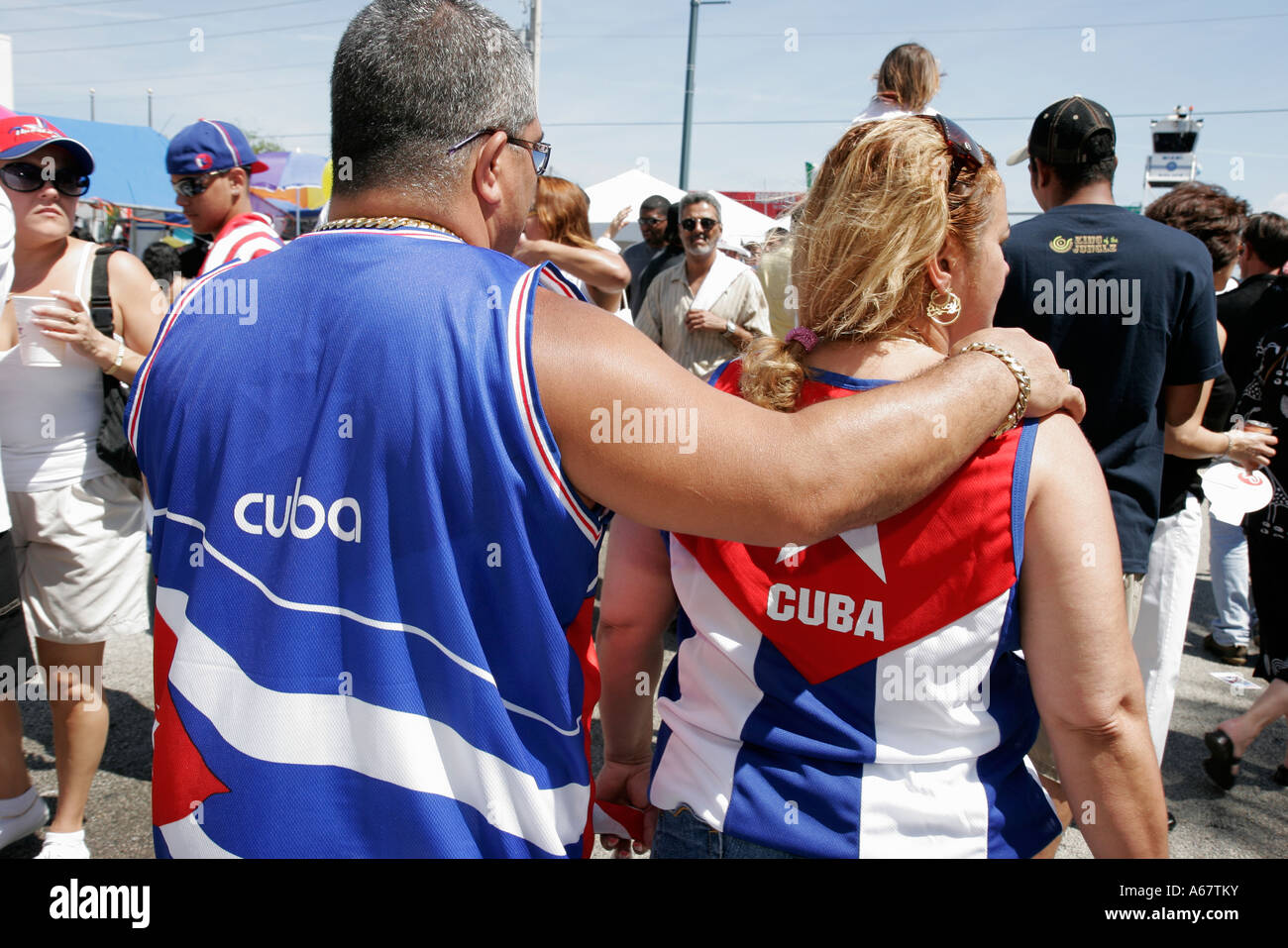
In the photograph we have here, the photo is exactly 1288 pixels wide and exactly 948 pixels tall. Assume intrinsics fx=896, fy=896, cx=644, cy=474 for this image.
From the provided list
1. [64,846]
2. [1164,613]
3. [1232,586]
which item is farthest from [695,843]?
[1232,586]

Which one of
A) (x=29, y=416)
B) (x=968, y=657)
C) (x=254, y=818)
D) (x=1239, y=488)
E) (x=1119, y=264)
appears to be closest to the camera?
(x=254, y=818)

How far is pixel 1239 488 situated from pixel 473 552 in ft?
10.1

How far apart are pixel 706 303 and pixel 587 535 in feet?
14.2

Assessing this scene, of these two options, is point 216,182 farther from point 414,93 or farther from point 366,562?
point 366,562

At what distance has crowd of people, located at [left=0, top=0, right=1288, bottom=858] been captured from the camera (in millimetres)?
1066

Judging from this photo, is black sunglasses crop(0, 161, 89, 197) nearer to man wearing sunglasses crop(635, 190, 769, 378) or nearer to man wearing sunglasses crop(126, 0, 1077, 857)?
man wearing sunglasses crop(126, 0, 1077, 857)

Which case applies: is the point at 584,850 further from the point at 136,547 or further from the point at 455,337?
the point at 136,547

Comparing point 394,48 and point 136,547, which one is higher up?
point 394,48

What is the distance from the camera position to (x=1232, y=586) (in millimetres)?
5020

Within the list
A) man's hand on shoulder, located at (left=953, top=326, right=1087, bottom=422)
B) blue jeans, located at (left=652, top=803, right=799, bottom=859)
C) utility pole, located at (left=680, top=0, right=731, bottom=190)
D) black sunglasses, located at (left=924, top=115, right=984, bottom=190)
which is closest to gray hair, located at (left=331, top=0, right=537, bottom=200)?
black sunglasses, located at (left=924, top=115, right=984, bottom=190)

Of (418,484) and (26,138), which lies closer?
(418,484)

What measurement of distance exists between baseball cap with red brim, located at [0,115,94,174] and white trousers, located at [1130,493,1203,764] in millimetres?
3762
